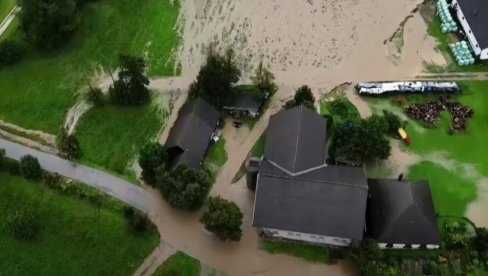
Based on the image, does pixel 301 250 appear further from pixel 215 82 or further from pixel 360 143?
pixel 215 82

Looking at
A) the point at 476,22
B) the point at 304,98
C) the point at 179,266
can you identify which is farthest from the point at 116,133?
the point at 476,22

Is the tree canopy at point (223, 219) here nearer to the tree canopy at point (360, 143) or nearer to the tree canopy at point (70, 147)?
the tree canopy at point (360, 143)

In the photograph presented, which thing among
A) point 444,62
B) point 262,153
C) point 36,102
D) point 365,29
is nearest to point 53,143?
point 36,102

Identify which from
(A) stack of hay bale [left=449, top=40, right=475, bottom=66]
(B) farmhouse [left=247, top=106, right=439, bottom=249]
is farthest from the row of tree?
(A) stack of hay bale [left=449, top=40, right=475, bottom=66]

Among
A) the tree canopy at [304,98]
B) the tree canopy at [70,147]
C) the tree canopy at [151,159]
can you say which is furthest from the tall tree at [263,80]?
the tree canopy at [70,147]

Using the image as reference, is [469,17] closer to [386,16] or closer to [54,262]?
[386,16]
